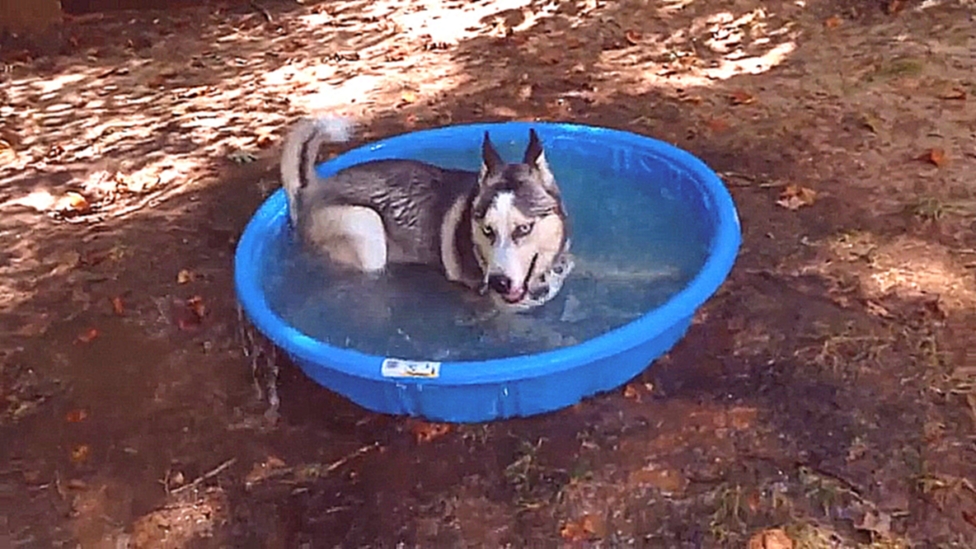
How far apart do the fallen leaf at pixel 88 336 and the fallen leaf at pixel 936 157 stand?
3346mm

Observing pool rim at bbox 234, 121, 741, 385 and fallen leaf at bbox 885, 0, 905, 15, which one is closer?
pool rim at bbox 234, 121, 741, 385

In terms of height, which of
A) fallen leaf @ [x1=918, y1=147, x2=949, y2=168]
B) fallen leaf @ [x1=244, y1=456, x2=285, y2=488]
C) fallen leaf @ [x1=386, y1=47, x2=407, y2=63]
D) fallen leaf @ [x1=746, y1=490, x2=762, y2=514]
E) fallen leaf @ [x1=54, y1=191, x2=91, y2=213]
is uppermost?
fallen leaf @ [x1=386, y1=47, x2=407, y2=63]

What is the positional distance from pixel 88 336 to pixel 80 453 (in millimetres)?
663

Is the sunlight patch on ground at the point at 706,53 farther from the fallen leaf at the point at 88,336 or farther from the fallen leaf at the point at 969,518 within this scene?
the fallen leaf at the point at 969,518

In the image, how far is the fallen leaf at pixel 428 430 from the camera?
3.57m

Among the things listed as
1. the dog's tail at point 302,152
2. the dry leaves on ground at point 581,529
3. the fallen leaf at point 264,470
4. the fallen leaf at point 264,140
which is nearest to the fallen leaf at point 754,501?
the dry leaves on ground at point 581,529

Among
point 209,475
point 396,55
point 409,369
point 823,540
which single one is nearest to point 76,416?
point 209,475

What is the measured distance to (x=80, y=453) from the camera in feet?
12.1

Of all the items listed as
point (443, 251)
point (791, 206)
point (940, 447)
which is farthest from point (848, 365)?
point (443, 251)

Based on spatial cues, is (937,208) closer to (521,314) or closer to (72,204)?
(521,314)

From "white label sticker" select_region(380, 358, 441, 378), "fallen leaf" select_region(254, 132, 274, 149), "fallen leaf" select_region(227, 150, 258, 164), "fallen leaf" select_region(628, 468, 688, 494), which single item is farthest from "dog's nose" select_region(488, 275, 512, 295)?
"fallen leaf" select_region(254, 132, 274, 149)

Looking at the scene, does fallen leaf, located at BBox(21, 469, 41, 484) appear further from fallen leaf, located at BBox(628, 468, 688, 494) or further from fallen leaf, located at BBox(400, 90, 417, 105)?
fallen leaf, located at BBox(400, 90, 417, 105)

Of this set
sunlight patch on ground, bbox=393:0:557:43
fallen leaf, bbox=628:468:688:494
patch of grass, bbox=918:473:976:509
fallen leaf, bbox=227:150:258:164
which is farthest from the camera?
sunlight patch on ground, bbox=393:0:557:43

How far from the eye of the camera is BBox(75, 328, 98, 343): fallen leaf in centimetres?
420
